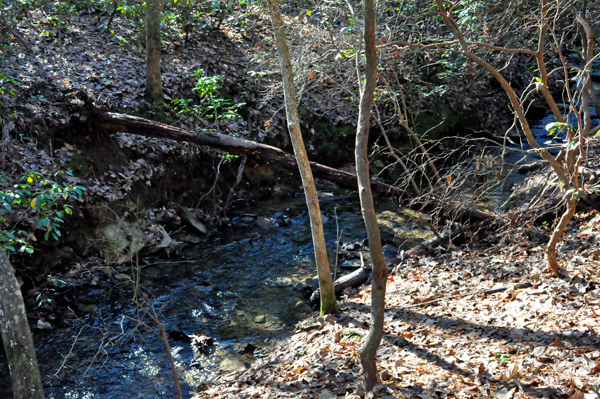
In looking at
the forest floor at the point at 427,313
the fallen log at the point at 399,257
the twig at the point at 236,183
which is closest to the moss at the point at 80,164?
the forest floor at the point at 427,313

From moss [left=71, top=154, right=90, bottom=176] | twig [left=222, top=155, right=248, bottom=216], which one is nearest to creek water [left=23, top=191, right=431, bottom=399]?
twig [left=222, top=155, right=248, bottom=216]

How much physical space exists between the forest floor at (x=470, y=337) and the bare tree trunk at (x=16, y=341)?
188 cm

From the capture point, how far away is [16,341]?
13.5ft

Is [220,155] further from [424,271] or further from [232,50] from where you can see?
[424,271]

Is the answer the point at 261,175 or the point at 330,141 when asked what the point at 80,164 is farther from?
the point at 330,141

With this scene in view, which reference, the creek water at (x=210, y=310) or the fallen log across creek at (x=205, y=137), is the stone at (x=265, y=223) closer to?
the creek water at (x=210, y=310)

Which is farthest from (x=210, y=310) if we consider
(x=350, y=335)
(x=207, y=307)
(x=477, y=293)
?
(x=477, y=293)

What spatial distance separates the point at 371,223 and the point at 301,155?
2483mm

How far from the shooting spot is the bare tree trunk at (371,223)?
3678 millimetres

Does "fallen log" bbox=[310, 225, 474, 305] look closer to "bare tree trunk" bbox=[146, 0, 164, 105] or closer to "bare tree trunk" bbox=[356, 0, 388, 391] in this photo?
"bare tree trunk" bbox=[356, 0, 388, 391]

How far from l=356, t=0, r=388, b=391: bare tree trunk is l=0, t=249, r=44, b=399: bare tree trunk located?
3284mm

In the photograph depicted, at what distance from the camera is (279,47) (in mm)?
5723

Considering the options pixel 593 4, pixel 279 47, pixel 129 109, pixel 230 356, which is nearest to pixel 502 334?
pixel 230 356

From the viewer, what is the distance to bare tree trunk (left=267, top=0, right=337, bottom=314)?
5723 millimetres
